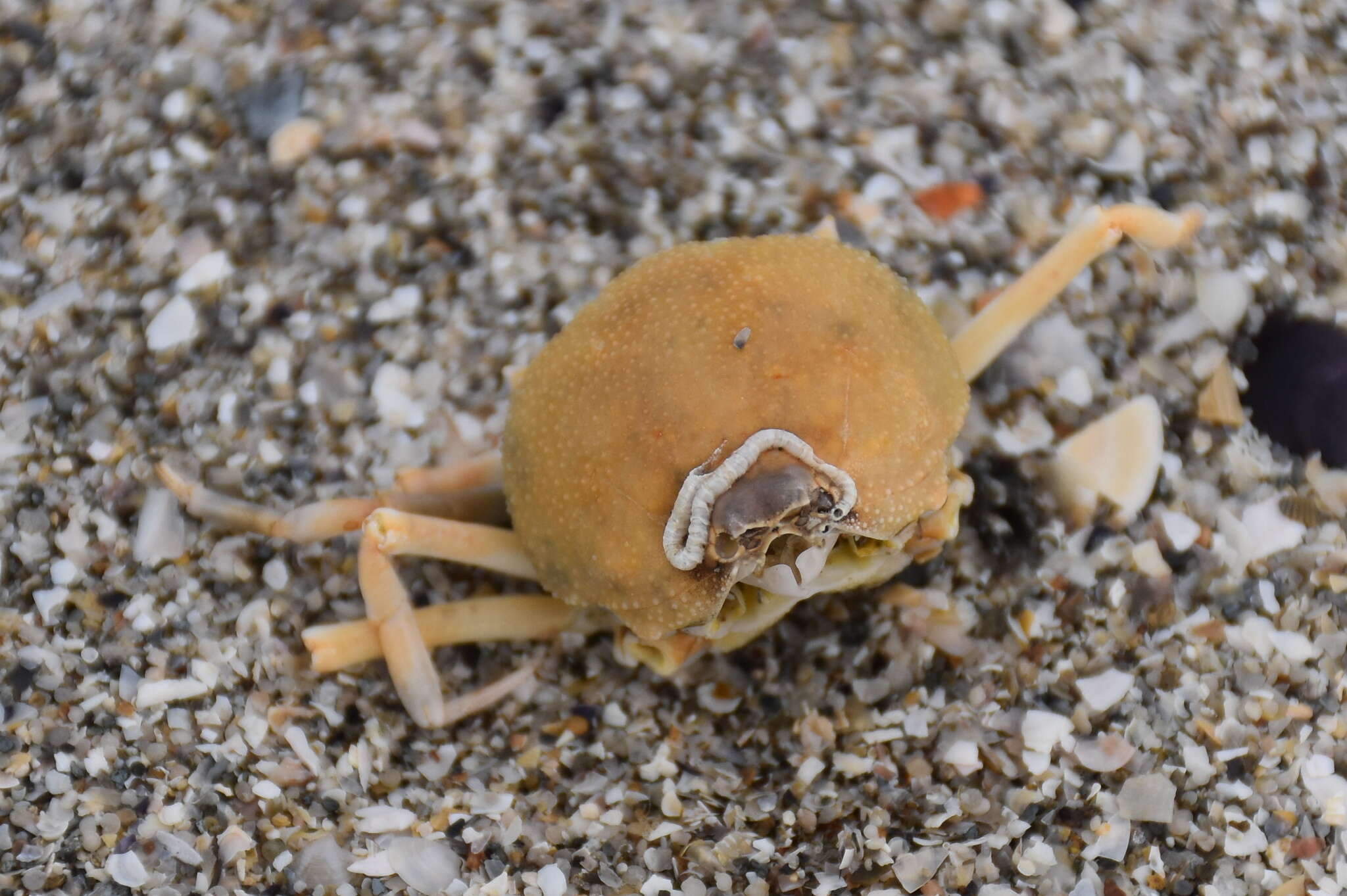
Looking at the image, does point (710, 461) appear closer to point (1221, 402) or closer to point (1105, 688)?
point (1105, 688)

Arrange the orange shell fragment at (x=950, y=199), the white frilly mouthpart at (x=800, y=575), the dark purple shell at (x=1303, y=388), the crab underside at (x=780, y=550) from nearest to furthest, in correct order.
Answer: the crab underside at (x=780, y=550) → the white frilly mouthpart at (x=800, y=575) → the dark purple shell at (x=1303, y=388) → the orange shell fragment at (x=950, y=199)

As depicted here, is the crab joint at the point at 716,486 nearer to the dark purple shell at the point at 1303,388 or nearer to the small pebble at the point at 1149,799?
the small pebble at the point at 1149,799

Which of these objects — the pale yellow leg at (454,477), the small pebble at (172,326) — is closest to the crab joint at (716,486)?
the pale yellow leg at (454,477)

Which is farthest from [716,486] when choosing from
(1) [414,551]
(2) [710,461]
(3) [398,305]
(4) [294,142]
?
(4) [294,142]

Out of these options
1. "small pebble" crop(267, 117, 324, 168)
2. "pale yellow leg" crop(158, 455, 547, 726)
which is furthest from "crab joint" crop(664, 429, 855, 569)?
"small pebble" crop(267, 117, 324, 168)

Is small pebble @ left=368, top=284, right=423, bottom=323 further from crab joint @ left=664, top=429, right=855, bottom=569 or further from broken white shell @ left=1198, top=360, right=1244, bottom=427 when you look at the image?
broken white shell @ left=1198, top=360, right=1244, bottom=427
